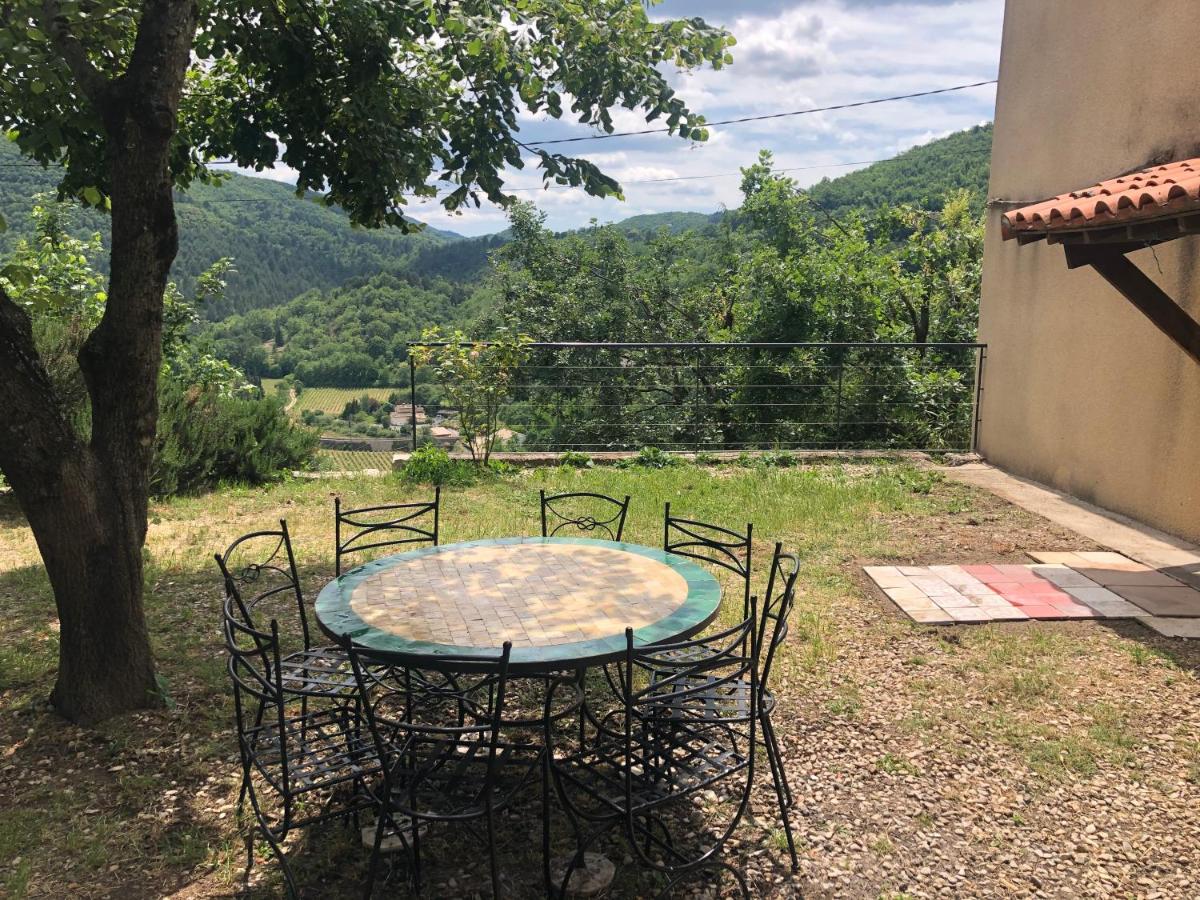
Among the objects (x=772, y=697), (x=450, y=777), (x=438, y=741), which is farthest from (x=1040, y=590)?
(x=438, y=741)

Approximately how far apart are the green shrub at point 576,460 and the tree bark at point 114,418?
4.82m

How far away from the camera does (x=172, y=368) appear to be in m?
8.49

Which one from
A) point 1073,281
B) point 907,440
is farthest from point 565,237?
point 1073,281

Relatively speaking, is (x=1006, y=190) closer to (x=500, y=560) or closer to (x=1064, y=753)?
(x=1064, y=753)

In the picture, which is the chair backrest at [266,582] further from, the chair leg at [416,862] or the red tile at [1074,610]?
the red tile at [1074,610]

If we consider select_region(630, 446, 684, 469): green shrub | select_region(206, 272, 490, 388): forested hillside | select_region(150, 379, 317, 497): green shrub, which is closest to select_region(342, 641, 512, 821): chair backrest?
select_region(150, 379, 317, 497): green shrub

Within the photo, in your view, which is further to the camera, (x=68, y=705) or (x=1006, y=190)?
(x=1006, y=190)

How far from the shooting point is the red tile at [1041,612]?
13.1 feet

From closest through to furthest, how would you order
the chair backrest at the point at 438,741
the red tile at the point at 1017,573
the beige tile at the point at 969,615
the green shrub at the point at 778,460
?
the chair backrest at the point at 438,741
the beige tile at the point at 969,615
the red tile at the point at 1017,573
the green shrub at the point at 778,460

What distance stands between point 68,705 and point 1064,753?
3.52m

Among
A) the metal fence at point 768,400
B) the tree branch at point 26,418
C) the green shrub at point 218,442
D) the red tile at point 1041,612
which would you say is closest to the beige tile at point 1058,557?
the red tile at point 1041,612

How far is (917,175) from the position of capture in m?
20.9

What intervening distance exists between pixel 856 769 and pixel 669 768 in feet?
2.56

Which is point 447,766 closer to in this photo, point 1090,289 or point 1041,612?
point 1041,612
